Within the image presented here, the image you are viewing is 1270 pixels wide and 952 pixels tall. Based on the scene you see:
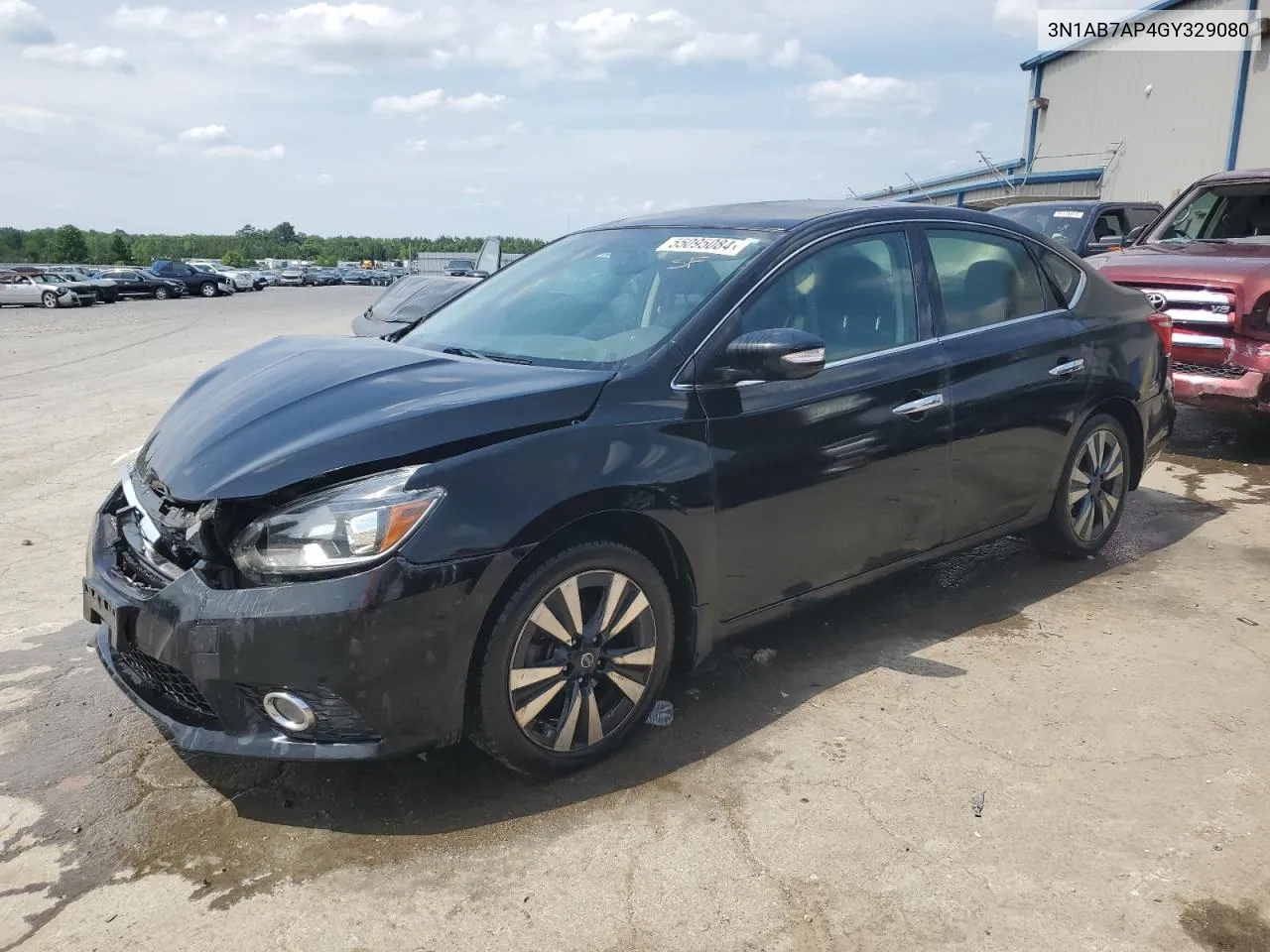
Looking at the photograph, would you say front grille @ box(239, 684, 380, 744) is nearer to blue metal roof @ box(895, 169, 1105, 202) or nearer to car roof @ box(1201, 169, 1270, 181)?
car roof @ box(1201, 169, 1270, 181)

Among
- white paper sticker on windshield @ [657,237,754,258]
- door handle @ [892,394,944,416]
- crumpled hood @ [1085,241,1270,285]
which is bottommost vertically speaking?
door handle @ [892,394,944,416]

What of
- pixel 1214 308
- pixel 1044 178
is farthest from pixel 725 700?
pixel 1044 178

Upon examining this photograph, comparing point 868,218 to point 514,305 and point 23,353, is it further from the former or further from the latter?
point 23,353

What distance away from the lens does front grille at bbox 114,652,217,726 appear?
114 inches

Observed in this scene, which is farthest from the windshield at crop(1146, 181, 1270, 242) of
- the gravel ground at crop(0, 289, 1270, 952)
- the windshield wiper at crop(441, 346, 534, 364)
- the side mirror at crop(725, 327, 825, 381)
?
the windshield wiper at crop(441, 346, 534, 364)

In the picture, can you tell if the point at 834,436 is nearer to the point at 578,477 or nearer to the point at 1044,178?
the point at 578,477

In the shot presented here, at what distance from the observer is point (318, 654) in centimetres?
266

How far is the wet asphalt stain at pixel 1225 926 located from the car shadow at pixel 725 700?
54.8 inches

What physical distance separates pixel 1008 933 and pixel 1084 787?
2.68ft

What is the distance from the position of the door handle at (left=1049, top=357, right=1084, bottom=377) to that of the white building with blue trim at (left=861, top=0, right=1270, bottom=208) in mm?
13778

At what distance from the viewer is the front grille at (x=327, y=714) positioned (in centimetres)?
273

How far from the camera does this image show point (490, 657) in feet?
9.49

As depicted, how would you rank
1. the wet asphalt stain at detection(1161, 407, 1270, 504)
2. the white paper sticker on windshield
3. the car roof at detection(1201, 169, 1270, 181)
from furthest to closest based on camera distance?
the car roof at detection(1201, 169, 1270, 181), the wet asphalt stain at detection(1161, 407, 1270, 504), the white paper sticker on windshield

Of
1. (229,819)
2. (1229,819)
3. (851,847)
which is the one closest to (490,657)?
(229,819)
